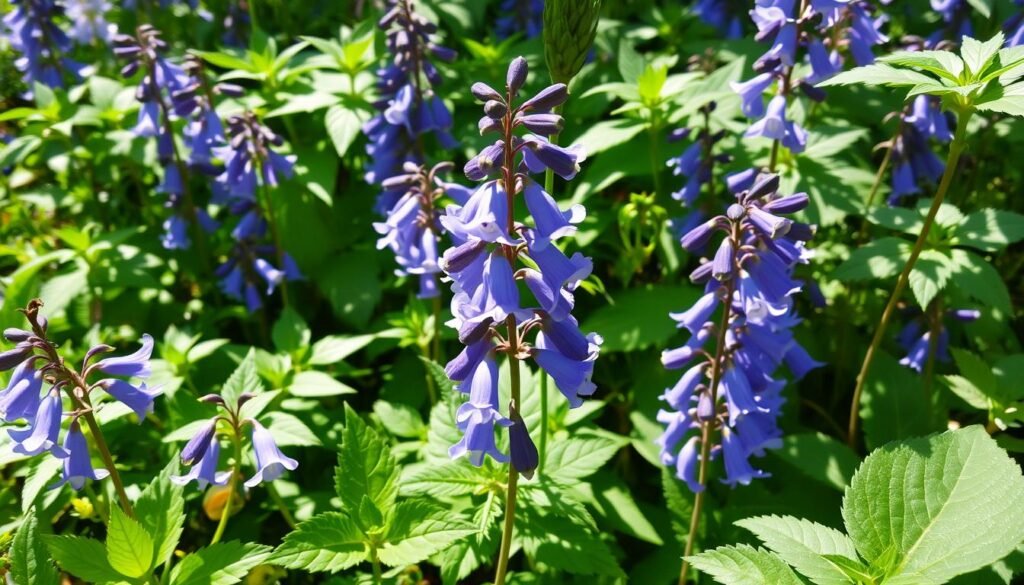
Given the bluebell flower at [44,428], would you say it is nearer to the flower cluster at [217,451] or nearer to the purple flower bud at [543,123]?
the flower cluster at [217,451]

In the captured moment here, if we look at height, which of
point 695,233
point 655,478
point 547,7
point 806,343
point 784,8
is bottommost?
point 655,478

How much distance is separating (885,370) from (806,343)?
456 millimetres

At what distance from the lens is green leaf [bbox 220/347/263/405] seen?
3.40 meters

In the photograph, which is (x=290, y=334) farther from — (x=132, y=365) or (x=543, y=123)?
(x=543, y=123)

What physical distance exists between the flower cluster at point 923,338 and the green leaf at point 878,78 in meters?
1.91

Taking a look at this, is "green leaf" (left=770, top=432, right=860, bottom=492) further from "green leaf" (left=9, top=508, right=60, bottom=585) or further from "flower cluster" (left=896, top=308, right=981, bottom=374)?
"green leaf" (left=9, top=508, right=60, bottom=585)

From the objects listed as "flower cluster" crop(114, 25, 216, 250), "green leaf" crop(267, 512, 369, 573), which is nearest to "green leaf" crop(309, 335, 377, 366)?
"green leaf" crop(267, 512, 369, 573)

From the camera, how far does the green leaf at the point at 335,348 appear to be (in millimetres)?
3947

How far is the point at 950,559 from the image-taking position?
2.22 meters

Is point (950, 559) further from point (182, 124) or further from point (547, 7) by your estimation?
point (182, 124)

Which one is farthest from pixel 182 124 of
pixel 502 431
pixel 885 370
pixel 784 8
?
pixel 885 370

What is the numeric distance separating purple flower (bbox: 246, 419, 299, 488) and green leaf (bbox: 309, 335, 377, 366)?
3.05 ft

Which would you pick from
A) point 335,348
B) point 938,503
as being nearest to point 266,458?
point 335,348

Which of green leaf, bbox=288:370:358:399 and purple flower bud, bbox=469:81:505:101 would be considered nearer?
purple flower bud, bbox=469:81:505:101
